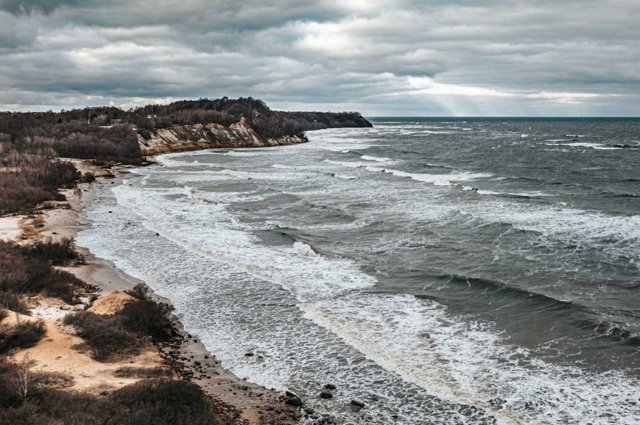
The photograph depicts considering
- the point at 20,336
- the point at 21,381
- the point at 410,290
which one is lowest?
the point at 410,290

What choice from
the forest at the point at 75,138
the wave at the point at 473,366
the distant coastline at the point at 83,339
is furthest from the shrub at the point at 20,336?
the forest at the point at 75,138

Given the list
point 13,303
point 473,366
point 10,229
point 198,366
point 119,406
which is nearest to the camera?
point 119,406

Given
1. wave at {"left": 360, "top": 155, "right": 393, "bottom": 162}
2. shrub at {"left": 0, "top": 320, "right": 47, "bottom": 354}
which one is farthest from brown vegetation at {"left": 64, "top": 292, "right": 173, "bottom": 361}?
wave at {"left": 360, "top": 155, "right": 393, "bottom": 162}

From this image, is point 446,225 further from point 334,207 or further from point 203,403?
point 203,403

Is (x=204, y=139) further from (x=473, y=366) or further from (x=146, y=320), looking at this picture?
(x=473, y=366)

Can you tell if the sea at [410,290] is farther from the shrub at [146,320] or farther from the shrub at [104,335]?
the shrub at [104,335]

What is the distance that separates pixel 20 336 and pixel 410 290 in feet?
42.4

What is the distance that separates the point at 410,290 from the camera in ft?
69.2

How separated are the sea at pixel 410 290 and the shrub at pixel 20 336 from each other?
4353mm

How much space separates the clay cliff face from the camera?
99.1 m

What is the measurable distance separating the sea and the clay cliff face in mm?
55621

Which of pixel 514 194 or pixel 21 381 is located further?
pixel 514 194

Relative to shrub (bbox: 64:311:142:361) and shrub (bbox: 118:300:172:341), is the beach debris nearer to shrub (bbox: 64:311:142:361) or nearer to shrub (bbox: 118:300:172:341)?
shrub (bbox: 64:311:142:361)

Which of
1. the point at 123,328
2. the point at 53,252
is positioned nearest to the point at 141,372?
the point at 123,328
